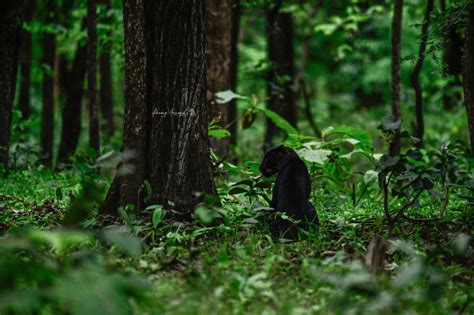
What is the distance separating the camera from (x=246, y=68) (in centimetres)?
1465

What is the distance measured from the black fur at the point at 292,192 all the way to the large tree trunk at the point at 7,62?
441 centimetres

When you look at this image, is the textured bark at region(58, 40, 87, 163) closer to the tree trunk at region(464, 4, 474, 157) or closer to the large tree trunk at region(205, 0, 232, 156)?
the large tree trunk at region(205, 0, 232, 156)

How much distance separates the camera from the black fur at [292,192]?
615cm

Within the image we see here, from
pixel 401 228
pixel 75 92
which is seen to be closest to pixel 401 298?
pixel 401 228

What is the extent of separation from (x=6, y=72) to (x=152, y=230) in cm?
477

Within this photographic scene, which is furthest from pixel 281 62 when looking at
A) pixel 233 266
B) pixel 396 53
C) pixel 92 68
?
pixel 233 266

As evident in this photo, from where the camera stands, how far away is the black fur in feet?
20.2

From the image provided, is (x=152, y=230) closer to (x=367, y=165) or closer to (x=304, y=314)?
(x=304, y=314)

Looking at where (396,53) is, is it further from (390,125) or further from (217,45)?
(390,125)

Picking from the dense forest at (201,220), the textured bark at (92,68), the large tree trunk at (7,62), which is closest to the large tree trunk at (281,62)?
the textured bark at (92,68)

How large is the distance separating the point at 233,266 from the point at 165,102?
1.91 metres

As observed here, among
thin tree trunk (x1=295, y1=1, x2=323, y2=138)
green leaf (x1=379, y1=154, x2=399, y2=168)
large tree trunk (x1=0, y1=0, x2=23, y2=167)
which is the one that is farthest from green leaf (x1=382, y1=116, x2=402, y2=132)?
thin tree trunk (x1=295, y1=1, x2=323, y2=138)

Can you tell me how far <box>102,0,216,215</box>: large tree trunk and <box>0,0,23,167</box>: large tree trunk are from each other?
2.98m

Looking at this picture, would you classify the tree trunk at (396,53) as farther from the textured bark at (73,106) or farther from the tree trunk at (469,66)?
the textured bark at (73,106)
